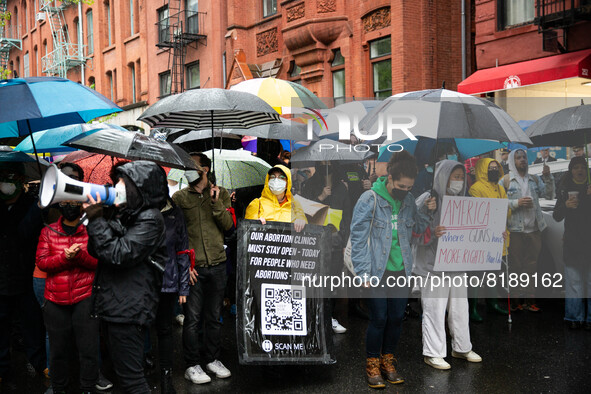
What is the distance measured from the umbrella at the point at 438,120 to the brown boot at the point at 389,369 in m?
2.05

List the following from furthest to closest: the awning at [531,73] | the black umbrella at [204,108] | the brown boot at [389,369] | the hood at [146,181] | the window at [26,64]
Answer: the window at [26,64] → the awning at [531,73] → the black umbrella at [204,108] → the brown boot at [389,369] → the hood at [146,181]

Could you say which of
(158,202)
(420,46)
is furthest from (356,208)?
(420,46)

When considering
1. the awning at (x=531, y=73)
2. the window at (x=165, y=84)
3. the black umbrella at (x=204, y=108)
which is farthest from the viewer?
the window at (x=165, y=84)

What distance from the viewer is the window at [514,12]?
1457 centimetres

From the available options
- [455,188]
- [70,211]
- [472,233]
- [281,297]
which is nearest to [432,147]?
[455,188]

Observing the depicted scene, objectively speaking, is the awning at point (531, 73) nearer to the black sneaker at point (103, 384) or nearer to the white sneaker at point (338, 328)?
the white sneaker at point (338, 328)

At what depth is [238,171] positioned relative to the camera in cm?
743

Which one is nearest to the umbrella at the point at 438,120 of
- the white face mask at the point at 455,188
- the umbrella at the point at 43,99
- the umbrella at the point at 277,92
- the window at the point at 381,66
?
the white face mask at the point at 455,188

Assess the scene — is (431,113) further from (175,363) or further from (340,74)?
(340,74)

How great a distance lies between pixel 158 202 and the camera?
14.6 ft

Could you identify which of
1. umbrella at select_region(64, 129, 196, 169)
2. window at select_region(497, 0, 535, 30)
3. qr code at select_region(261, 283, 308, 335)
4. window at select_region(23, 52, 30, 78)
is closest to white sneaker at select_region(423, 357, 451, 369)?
qr code at select_region(261, 283, 308, 335)

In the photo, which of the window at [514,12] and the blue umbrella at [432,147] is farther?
the window at [514,12]

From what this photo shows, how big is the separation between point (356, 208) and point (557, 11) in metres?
9.79

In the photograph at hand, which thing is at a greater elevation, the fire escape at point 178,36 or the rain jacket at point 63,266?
the fire escape at point 178,36
